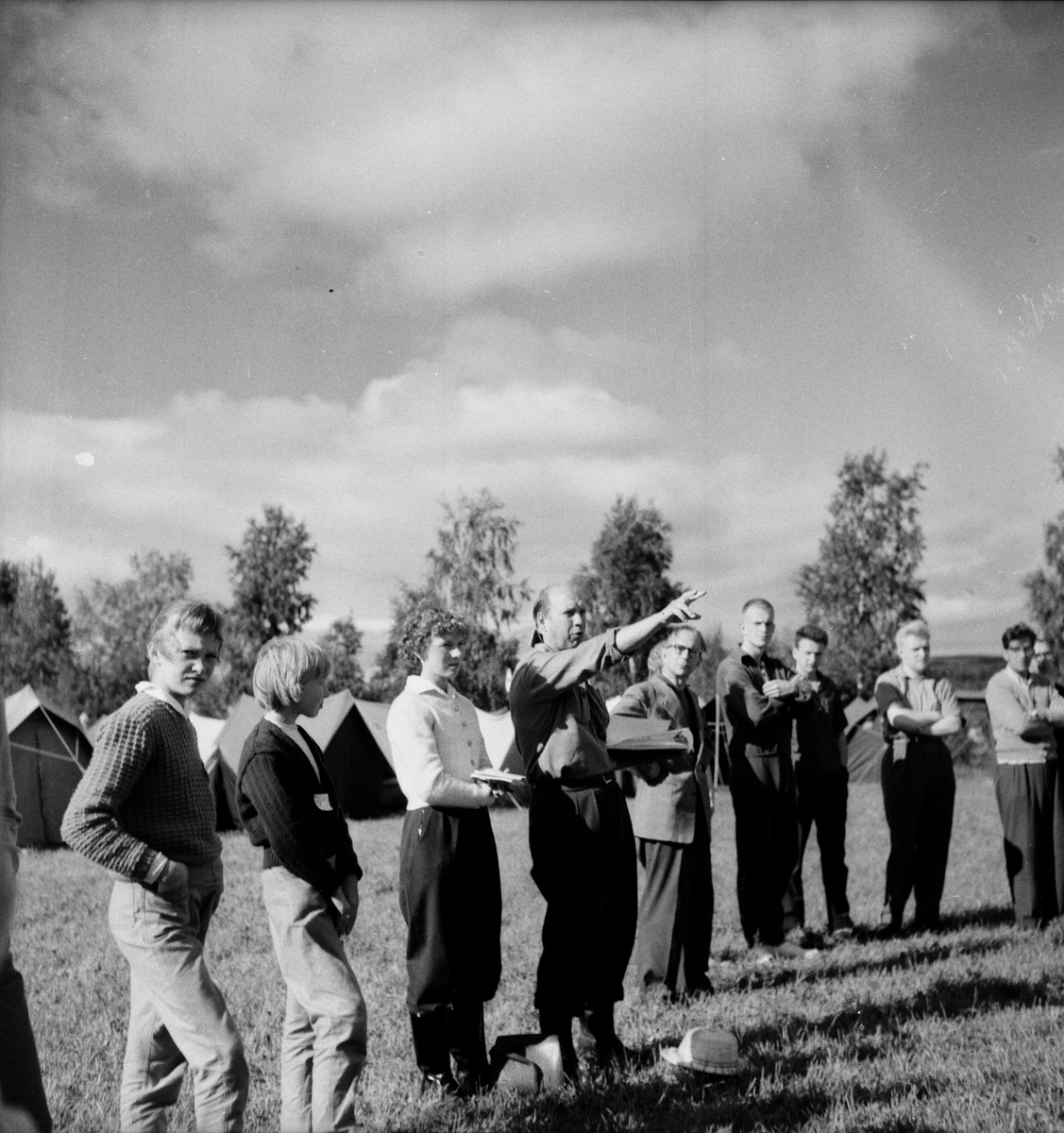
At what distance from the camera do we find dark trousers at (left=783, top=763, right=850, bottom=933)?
646 centimetres

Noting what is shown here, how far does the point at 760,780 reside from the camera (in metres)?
5.92

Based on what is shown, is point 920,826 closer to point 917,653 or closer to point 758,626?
point 917,653

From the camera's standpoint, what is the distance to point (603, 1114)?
338 centimetres

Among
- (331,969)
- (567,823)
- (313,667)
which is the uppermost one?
(313,667)

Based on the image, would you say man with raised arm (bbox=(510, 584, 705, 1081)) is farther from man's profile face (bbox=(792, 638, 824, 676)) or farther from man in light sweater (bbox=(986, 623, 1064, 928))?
man in light sweater (bbox=(986, 623, 1064, 928))

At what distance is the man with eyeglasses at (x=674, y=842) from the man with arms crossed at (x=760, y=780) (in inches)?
20.8

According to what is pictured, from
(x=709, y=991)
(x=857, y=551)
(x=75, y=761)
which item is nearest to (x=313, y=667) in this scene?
(x=709, y=991)

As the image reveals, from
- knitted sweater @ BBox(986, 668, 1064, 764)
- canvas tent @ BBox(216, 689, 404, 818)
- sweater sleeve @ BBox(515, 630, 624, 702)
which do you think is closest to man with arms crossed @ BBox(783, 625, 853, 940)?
knitted sweater @ BBox(986, 668, 1064, 764)

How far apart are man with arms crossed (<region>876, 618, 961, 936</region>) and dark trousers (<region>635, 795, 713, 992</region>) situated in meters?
1.83

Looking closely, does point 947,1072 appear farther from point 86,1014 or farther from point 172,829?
point 86,1014

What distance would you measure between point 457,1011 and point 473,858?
1.65ft

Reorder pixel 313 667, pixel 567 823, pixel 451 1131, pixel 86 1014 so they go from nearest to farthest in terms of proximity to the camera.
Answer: pixel 313 667 < pixel 451 1131 < pixel 567 823 < pixel 86 1014

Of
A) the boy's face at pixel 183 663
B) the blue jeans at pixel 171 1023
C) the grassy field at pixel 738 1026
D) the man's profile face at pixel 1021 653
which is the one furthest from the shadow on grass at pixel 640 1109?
the man's profile face at pixel 1021 653

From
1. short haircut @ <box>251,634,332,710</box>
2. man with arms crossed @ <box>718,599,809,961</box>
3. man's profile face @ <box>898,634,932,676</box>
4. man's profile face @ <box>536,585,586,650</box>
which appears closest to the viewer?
short haircut @ <box>251,634,332,710</box>
